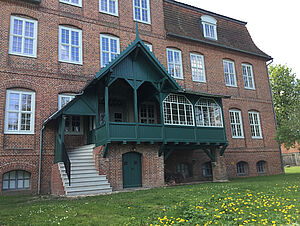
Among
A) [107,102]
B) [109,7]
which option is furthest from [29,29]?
[107,102]

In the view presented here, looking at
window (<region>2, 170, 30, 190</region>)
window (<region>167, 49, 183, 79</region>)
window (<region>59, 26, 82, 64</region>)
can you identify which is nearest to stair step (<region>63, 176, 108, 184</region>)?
window (<region>2, 170, 30, 190</region>)

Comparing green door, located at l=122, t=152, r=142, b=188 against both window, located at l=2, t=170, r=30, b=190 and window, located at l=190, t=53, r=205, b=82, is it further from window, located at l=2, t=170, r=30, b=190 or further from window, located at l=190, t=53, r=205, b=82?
window, located at l=190, t=53, r=205, b=82

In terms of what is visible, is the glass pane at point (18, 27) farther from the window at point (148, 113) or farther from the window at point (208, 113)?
the window at point (208, 113)

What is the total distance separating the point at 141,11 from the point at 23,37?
314 inches

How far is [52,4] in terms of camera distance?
1520 centimetres

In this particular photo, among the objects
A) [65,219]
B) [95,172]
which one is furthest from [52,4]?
Result: [65,219]

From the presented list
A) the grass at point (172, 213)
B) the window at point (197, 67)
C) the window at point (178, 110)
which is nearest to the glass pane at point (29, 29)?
the window at point (178, 110)

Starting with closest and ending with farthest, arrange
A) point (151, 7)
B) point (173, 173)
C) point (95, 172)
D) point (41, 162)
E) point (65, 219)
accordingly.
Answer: point (65, 219)
point (95, 172)
point (41, 162)
point (173, 173)
point (151, 7)

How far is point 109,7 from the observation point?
1720 cm

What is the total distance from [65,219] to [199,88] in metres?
14.9

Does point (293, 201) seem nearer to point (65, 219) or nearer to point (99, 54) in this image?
point (65, 219)

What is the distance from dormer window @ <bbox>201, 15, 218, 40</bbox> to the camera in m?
21.1

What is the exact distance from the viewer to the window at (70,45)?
49.6 ft

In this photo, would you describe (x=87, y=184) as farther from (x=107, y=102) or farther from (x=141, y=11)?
(x=141, y=11)
